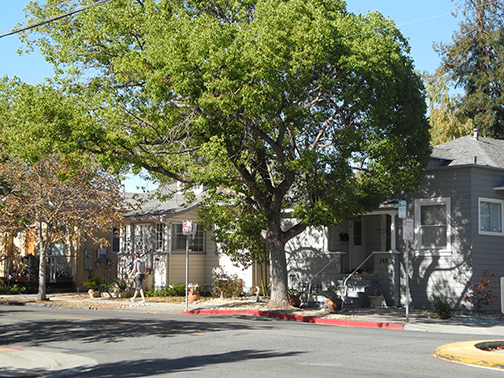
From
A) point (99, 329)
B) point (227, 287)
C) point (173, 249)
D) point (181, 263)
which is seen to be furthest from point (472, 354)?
point (173, 249)

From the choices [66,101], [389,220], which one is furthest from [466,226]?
[66,101]

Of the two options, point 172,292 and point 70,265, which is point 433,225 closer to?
point 172,292

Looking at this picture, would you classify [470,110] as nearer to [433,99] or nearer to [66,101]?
[433,99]

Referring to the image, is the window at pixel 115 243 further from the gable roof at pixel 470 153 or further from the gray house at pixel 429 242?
the gable roof at pixel 470 153

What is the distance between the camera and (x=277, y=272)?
73.7ft

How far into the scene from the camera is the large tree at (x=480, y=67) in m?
41.4

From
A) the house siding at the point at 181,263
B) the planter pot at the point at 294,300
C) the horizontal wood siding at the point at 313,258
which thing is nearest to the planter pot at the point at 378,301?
the horizontal wood siding at the point at 313,258

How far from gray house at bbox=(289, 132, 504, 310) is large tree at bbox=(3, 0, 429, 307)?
2.74 m

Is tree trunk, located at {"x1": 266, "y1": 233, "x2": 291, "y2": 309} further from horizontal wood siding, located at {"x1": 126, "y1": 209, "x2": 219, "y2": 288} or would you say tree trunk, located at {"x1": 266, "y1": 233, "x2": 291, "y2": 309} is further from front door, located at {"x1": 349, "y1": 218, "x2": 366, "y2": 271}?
horizontal wood siding, located at {"x1": 126, "y1": 209, "x2": 219, "y2": 288}

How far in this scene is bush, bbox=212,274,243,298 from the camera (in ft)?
89.9

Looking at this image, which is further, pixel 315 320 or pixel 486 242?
pixel 486 242

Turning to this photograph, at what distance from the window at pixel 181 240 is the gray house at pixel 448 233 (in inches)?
300

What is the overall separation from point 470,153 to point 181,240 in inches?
542

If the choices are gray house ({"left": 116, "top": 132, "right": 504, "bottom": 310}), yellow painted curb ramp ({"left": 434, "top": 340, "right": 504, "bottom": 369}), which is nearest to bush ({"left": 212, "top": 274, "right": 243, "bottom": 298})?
gray house ({"left": 116, "top": 132, "right": 504, "bottom": 310})
